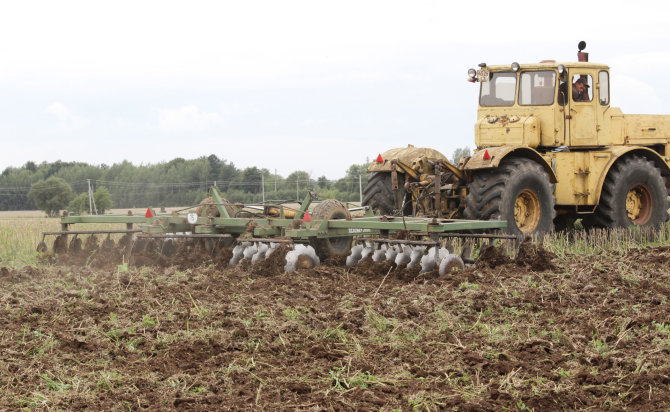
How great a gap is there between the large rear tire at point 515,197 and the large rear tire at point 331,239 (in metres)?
1.62

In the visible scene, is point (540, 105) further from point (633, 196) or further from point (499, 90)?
point (633, 196)

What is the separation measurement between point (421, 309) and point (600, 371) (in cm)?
208

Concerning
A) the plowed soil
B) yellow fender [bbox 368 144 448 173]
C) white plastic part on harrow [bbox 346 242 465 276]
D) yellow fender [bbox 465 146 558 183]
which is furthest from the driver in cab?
white plastic part on harrow [bbox 346 242 465 276]

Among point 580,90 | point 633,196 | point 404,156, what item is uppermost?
point 580,90

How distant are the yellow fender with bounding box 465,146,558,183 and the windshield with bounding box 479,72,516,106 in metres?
1.29

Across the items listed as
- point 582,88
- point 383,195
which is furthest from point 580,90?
point 383,195

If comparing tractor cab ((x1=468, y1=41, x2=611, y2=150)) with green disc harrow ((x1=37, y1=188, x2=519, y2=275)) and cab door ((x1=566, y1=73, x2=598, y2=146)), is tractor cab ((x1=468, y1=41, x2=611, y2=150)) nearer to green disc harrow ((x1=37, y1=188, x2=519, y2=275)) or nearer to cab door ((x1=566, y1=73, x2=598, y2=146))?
cab door ((x1=566, y1=73, x2=598, y2=146))

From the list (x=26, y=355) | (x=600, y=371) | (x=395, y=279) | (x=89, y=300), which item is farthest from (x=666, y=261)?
(x=26, y=355)

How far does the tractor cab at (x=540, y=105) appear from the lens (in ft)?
39.4

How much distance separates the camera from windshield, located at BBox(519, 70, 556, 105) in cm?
1207

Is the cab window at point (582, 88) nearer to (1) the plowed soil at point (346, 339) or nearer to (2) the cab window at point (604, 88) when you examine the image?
(2) the cab window at point (604, 88)

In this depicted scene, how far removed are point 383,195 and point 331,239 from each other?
5.16 feet

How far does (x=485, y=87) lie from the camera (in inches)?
492

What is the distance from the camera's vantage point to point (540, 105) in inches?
478
